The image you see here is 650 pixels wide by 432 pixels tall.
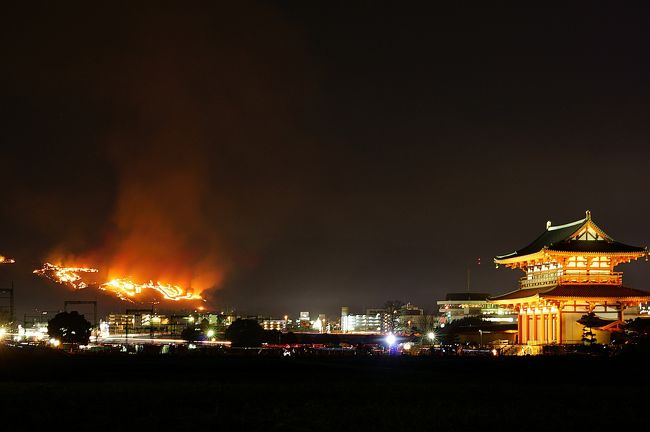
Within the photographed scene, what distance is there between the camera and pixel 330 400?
20547 millimetres

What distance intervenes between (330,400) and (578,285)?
1711 inches

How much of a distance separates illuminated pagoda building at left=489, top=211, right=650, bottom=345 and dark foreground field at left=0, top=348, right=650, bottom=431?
26.1 m

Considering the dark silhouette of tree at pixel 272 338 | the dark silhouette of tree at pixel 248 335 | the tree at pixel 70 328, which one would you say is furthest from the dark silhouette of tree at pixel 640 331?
the tree at pixel 70 328

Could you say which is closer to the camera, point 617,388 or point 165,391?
point 165,391

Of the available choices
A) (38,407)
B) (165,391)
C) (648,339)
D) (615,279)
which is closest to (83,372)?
(165,391)

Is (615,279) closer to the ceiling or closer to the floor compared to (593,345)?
closer to the ceiling

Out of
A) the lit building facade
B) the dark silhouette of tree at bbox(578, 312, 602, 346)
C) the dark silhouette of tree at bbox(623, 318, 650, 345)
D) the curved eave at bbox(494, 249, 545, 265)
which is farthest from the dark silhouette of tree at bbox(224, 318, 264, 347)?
the lit building facade

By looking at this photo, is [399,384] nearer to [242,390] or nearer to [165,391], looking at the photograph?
[242,390]

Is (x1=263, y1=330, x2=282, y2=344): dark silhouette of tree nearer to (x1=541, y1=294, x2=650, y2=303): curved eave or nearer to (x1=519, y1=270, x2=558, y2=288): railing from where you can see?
(x1=519, y1=270, x2=558, y2=288): railing

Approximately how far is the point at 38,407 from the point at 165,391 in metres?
4.25

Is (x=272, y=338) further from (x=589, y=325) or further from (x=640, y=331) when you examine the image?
(x=640, y=331)

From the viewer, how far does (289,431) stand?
52.9 feet

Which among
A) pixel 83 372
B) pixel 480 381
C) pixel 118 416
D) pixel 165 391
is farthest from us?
pixel 83 372

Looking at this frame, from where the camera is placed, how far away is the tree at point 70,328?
75.4 meters
